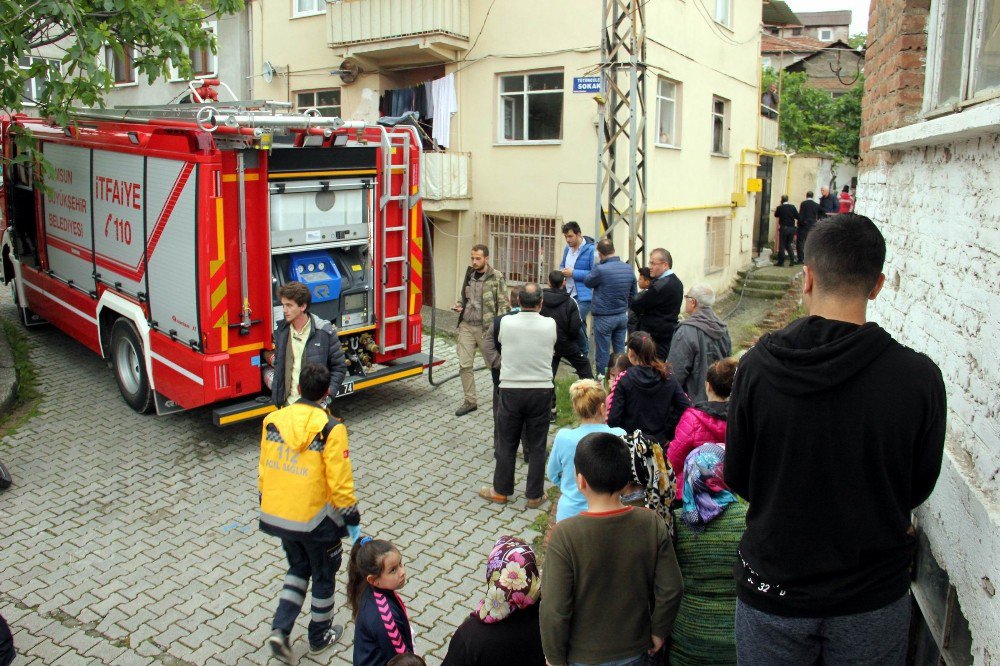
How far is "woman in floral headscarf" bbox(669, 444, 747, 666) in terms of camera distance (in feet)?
11.6

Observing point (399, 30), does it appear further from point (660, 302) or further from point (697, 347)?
point (697, 347)

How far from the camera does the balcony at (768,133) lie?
21.2m

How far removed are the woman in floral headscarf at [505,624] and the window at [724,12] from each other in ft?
50.3

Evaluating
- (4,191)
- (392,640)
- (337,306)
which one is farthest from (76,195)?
(392,640)

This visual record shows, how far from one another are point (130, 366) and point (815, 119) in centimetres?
2853

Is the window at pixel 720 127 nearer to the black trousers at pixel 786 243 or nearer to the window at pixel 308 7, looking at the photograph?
the black trousers at pixel 786 243

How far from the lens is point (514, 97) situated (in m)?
14.1

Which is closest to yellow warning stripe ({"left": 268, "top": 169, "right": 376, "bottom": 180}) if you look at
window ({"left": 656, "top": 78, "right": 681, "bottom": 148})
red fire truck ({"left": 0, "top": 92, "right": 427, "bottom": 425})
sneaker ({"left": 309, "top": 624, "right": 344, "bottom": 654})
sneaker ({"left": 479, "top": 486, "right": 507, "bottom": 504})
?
red fire truck ({"left": 0, "top": 92, "right": 427, "bottom": 425})

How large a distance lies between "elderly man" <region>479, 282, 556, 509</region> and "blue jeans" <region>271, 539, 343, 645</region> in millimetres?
2172

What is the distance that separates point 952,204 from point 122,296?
25.5 ft

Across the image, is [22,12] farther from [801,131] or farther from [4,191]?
[801,131]

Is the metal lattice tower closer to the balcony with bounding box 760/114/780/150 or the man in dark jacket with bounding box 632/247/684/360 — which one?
the man in dark jacket with bounding box 632/247/684/360

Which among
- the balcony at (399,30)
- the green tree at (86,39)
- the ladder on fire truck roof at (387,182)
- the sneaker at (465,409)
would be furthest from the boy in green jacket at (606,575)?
the balcony at (399,30)

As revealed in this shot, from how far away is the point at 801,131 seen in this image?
30.7m
